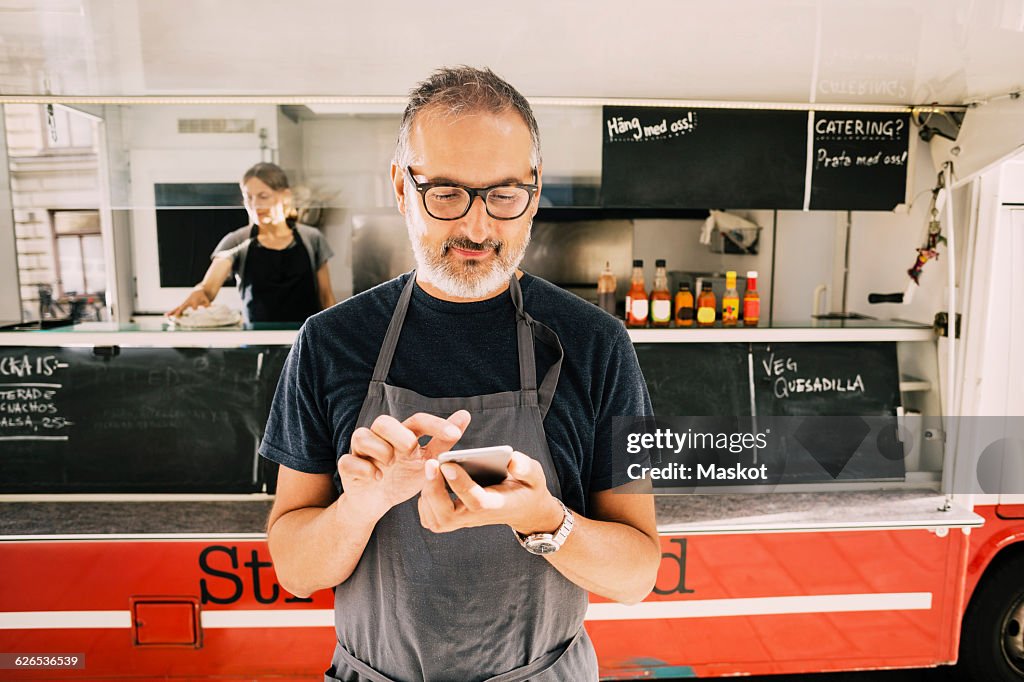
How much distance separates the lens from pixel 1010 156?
8.34 ft

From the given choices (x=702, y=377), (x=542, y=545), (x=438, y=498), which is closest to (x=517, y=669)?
(x=542, y=545)

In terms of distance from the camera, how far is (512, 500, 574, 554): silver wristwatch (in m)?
1.16

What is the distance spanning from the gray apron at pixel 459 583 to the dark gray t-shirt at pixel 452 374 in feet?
0.09

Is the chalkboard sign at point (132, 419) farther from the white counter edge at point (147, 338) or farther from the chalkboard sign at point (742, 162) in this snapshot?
the chalkboard sign at point (742, 162)

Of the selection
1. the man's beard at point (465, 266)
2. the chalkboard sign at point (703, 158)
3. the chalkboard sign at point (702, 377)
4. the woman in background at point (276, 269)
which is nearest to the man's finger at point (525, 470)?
the man's beard at point (465, 266)

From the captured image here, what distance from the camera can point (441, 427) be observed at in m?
0.99

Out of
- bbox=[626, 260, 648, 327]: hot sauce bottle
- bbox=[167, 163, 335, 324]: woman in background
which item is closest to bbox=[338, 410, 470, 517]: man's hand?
bbox=[626, 260, 648, 327]: hot sauce bottle

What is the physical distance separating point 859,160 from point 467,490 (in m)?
2.94

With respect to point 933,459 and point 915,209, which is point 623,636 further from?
point 915,209

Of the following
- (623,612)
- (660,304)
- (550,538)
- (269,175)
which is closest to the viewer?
(550,538)

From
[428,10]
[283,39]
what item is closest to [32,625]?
[283,39]

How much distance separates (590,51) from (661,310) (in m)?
1.32

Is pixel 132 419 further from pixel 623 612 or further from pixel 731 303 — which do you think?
A: pixel 731 303

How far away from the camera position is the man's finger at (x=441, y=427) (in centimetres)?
98
